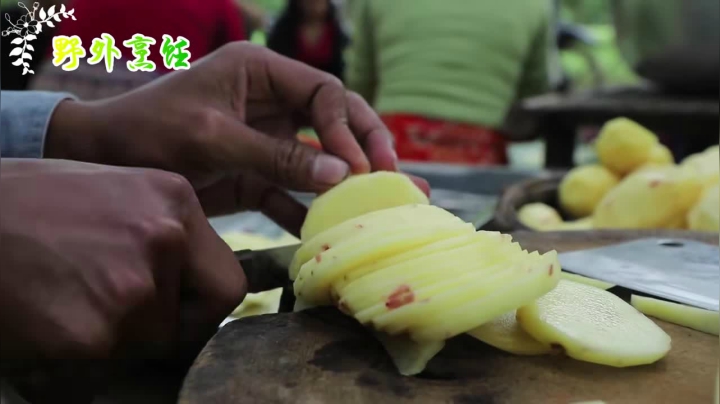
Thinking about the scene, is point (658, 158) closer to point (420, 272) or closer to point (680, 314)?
point (680, 314)

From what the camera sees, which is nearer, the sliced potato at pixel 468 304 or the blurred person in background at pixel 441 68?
the sliced potato at pixel 468 304

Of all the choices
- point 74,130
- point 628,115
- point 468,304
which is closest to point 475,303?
point 468,304

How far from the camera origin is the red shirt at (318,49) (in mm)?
632

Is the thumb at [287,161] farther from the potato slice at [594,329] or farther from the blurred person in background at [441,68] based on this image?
the blurred person in background at [441,68]

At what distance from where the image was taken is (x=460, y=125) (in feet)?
4.51

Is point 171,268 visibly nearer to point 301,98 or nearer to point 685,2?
point 301,98

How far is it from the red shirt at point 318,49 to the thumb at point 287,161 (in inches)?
3.3

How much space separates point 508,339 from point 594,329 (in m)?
0.05

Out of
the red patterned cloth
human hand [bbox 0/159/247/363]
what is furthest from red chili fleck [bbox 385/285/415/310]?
the red patterned cloth

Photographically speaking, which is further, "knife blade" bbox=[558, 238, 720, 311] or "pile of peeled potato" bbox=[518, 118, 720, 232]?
"pile of peeled potato" bbox=[518, 118, 720, 232]

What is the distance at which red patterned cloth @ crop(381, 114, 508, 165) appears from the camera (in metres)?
1.22

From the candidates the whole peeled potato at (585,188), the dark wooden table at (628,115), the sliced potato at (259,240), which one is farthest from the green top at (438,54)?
the sliced potato at (259,240)

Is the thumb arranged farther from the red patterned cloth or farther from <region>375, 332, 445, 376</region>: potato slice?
the red patterned cloth

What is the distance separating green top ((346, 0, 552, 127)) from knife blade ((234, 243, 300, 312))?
0.71 m
